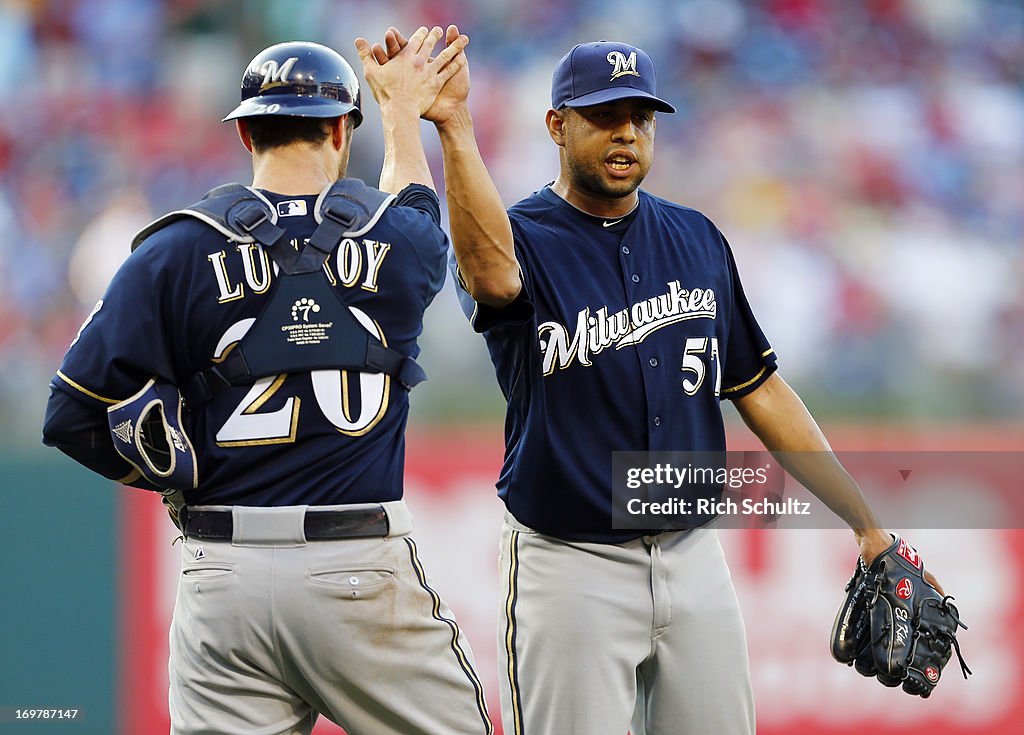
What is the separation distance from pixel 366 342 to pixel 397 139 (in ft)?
1.79

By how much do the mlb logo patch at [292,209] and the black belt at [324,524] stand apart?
633mm

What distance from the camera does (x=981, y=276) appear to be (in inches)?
311

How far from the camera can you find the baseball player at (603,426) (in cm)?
310

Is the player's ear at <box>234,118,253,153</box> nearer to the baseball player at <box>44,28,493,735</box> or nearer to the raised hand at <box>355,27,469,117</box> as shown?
the baseball player at <box>44,28,493,735</box>

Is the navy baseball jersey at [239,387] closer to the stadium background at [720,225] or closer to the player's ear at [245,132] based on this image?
the player's ear at [245,132]

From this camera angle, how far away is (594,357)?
317 centimetres

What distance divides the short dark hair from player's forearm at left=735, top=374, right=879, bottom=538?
1.35 meters

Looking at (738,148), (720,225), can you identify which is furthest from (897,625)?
(738,148)

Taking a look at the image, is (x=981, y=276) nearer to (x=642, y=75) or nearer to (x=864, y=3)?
(x=864, y=3)

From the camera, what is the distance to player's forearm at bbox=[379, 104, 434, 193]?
9.68ft

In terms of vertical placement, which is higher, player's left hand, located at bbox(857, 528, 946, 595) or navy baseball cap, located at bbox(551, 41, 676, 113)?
navy baseball cap, located at bbox(551, 41, 676, 113)

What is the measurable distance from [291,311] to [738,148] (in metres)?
6.30
